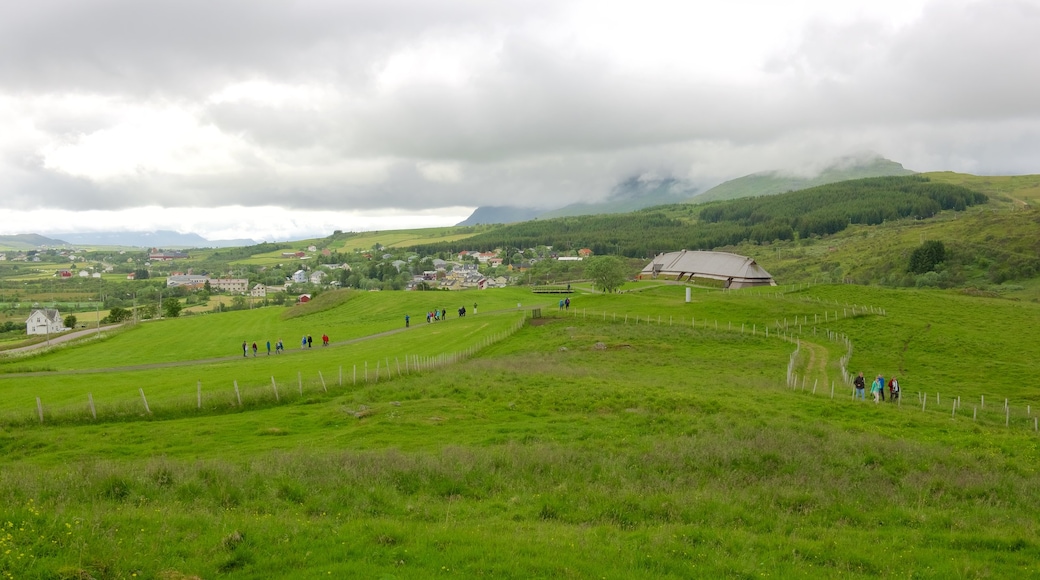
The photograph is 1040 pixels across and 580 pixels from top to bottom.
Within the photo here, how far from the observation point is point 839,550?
11992 mm

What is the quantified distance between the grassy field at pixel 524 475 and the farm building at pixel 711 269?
259 feet

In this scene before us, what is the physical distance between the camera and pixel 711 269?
438ft

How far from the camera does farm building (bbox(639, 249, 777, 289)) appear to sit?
125250 millimetres

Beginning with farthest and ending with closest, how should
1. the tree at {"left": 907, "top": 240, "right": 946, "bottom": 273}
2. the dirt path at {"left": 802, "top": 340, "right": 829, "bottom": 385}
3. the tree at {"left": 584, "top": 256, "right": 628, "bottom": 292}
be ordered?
the tree at {"left": 907, "top": 240, "right": 946, "bottom": 273}, the tree at {"left": 584, "top": 256, "right": 628, "bottom": 292}, the dirt path at {"left": 802, "top": 340, "right": 829, "bottom": 385}

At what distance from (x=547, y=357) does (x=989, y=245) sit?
129897 millimetres

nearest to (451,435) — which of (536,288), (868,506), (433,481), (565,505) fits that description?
(433,481)

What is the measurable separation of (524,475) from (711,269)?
12385 centimetres

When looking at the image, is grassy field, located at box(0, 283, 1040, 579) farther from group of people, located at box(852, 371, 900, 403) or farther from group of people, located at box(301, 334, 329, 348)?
group of people, located at box(301, 334, 329, 348)

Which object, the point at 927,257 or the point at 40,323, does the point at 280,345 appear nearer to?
the point at 40,323

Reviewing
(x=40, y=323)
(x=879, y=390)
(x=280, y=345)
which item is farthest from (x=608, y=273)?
(x=40, y=323)

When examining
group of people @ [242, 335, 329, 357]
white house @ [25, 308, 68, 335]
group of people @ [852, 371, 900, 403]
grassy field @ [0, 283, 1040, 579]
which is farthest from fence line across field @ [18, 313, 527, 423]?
white house @ [25, 308, 68, 335]

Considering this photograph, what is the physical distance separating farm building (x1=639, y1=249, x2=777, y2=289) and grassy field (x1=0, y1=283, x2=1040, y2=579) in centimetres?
7904

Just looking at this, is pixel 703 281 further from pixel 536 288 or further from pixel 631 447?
pixel 631 447

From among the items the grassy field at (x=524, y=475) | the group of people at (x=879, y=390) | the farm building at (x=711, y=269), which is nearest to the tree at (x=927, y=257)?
the farm building at (x=711, y=269)
